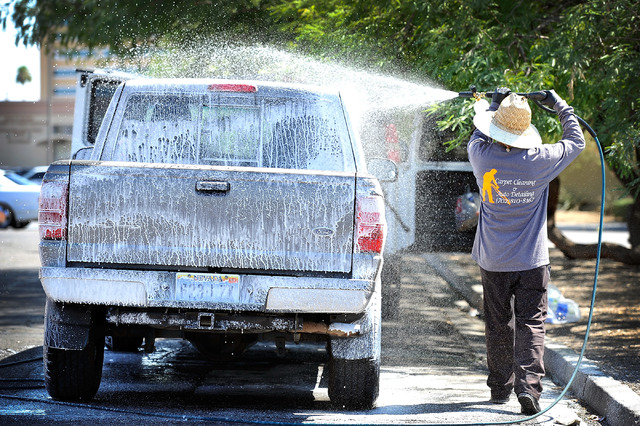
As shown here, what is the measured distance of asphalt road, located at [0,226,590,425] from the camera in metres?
5.70

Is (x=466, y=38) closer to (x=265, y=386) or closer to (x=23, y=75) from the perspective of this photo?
(x=265, y=386)

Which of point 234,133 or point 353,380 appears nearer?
point 353,380

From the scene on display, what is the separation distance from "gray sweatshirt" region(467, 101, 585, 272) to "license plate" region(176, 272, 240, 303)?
5.64ft

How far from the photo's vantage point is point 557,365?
24.8ft

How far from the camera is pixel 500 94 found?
625cm

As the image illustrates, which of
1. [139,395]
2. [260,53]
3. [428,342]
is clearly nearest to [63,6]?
[260,53]

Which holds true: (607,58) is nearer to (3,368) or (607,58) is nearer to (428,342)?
(428,342)

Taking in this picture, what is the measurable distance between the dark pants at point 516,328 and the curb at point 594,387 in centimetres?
48

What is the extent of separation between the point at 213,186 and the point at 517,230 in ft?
6.36

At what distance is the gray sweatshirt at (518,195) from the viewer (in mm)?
5934

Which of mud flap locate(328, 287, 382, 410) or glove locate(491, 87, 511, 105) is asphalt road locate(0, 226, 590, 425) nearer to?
mud flap locate(328, 287, 382, 410)

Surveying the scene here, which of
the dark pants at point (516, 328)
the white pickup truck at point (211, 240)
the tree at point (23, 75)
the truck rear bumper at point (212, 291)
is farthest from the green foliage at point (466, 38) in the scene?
the tree at point (23, 75)

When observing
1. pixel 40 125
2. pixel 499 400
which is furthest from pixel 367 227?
pixel 40 125

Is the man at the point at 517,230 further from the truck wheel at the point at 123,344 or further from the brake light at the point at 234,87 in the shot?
the truck wheel at the point at 123,344
